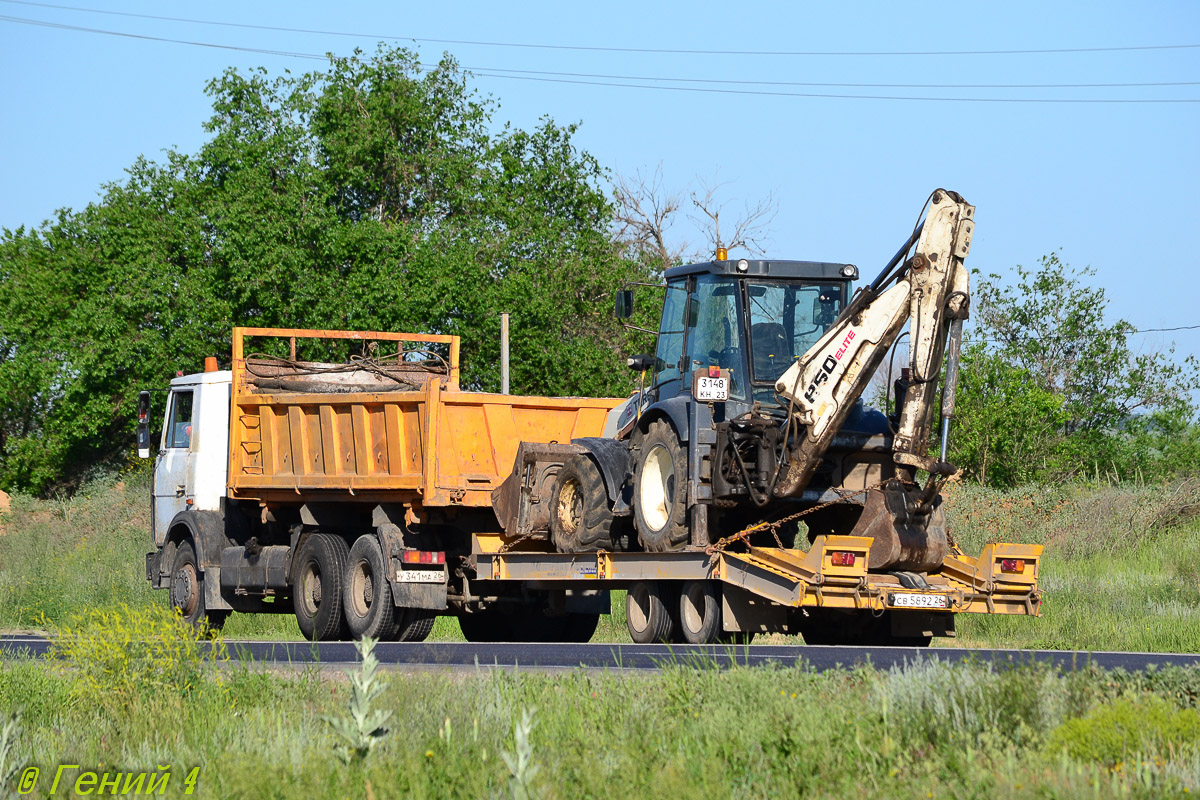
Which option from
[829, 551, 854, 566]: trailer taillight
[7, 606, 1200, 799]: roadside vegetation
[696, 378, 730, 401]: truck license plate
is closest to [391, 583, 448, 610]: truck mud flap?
[696, 378, 730, 401]: truck license plate

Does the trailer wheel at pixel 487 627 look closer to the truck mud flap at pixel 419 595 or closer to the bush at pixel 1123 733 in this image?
the truck mud flap at pixel 419 595

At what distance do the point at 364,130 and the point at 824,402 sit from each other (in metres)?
A: 27.5

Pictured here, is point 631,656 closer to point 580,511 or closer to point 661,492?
point 661,492

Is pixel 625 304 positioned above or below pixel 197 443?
above

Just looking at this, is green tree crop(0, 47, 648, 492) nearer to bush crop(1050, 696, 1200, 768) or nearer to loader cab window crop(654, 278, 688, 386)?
loader cab window crop(654, 278, 688, 386)

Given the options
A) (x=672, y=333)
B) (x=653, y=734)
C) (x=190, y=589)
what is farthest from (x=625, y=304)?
(x=190, y=589)

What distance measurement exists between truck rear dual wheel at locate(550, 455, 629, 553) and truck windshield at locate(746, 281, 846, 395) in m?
1.98

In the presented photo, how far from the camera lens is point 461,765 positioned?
685 centimetres

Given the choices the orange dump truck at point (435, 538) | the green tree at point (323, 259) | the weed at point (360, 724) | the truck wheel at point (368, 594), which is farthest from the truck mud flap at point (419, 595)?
the green tree at point (323, 259)

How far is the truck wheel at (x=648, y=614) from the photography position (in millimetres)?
13844

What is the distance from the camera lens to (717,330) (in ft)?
46.1

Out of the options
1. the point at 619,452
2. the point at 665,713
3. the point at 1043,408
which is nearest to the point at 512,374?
the point at 1043,408

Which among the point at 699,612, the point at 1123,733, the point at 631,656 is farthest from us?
the point at 699,612

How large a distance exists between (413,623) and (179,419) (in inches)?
198
